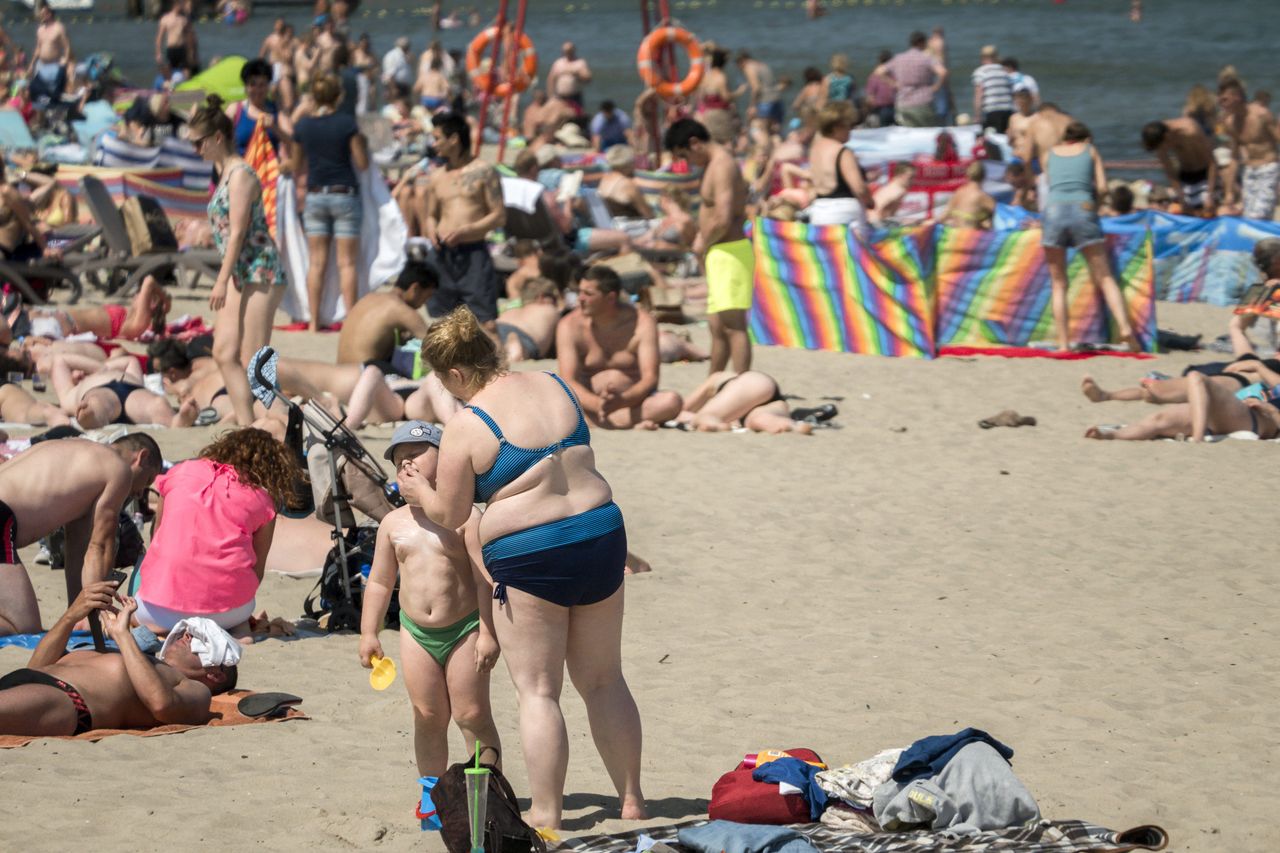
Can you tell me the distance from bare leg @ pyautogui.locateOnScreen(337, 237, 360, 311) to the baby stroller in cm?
455

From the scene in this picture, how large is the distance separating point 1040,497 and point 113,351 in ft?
18.9

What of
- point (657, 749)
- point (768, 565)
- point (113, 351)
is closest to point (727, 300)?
point (768, 565)

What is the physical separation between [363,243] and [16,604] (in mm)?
5793

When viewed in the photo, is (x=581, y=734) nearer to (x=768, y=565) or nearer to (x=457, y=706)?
(x=457, y=706)

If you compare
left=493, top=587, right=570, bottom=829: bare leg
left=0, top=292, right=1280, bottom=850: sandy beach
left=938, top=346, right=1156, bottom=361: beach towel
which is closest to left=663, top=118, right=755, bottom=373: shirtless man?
left=0, top=292, right=1280, bottom=850: sandy beach

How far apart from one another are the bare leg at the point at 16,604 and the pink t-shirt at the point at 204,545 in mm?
332

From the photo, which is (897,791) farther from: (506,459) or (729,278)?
(729,278)

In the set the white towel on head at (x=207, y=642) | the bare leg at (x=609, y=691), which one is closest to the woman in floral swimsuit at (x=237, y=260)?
the white towel on head at (x=207, y=642)

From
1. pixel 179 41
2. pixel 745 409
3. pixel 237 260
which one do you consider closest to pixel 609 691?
pixel 237 260

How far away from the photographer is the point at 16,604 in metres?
5.12

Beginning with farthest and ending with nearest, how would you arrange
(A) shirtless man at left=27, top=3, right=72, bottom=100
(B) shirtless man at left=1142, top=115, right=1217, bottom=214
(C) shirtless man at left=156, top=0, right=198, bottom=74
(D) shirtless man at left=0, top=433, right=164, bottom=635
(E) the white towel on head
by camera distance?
(C) shirtless man at left=156, top=0, right=198, bottom=74 < (A) shirtless man at left=27, top=3, right=72, bottom=100 < (B) shirtless man at left=1142, top=115, right=1217, bottom=214 < (D) shirtless man at left=0, top=433, right=164, bottom=635 < (E) the white towel on head

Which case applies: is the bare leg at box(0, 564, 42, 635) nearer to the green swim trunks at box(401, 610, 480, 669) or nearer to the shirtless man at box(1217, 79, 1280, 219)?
the green swim trunks at box(401, 610, 480, 669)

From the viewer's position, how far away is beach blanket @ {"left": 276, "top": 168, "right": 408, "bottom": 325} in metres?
10.6

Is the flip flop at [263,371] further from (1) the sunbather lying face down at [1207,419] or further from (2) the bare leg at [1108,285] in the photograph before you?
(2) the bare leg at [1108,285]
